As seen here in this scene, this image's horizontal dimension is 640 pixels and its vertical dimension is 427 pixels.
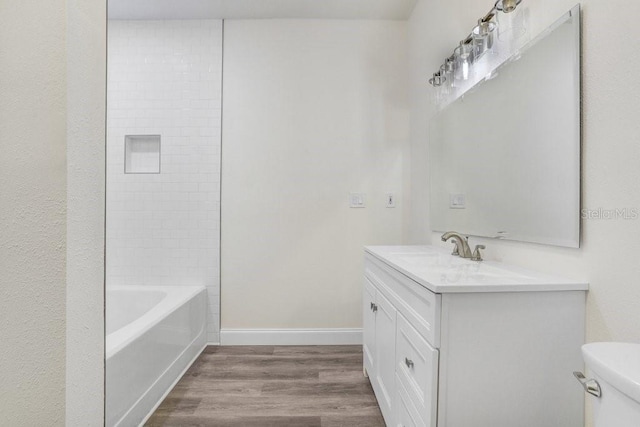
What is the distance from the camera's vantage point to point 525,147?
1230mm

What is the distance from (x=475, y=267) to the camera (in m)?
1.28

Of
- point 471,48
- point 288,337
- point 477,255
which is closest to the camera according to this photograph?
point 477,255

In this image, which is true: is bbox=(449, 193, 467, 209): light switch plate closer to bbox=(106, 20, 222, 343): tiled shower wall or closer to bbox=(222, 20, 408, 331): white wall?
bbox=(222, 20, 408, 331): white wall

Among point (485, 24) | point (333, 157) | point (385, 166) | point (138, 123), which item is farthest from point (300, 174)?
point (485, 24)

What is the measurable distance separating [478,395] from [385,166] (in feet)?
6.18

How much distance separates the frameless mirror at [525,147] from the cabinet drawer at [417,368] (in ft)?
1.86

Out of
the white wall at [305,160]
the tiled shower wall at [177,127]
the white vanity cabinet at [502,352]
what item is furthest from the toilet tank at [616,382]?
the tiled shower wall at [177,127]

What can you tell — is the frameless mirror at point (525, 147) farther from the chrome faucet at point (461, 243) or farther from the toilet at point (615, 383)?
the toilet at point (615, 383)

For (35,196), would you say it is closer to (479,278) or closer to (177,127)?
(479,278)

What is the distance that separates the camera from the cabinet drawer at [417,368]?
0.92 meters

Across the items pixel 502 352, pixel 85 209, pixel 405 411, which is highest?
pixel 85 209

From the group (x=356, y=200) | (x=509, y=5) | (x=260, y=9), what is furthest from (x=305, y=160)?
→ (x=509, y=5)

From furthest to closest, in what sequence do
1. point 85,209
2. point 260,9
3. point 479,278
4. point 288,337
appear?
point 288,337 → point 260,9 → point 479,278 → point 85,209

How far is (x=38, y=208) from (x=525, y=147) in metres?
1.50
